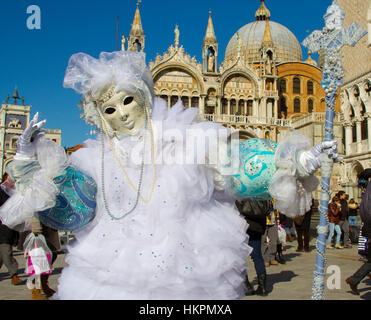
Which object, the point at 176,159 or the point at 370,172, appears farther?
the point at 370,172

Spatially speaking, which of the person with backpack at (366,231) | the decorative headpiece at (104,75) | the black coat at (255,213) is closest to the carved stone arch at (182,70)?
the black coat at (255,213)

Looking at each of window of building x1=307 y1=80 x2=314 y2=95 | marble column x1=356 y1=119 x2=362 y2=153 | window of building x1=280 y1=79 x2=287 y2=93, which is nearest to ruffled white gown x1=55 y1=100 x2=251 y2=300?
marble column x1=356 y1=119 x2=362 y2=153

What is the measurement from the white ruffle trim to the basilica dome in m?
33.2

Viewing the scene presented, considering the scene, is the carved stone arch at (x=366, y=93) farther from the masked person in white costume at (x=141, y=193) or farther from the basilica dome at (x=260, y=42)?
the masked person in white costume at (x=141, y=193)

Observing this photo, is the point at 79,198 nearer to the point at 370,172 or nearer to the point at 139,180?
the point at 139,180

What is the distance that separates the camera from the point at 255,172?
2092mm

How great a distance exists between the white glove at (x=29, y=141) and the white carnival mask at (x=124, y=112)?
0.44m

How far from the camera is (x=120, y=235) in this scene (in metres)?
1.99

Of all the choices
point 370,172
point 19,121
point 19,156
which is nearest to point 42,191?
point 19,156

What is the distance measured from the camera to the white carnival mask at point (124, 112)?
2307 millimetres

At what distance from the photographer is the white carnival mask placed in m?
2.31

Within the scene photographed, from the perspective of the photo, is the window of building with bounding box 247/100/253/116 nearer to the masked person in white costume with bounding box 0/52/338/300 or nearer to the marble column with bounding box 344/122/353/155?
the marble column with bounding box 344/122/353/155

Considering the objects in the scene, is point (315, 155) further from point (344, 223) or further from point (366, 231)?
point (344, 223)

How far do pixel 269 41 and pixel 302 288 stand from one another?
24517mm
